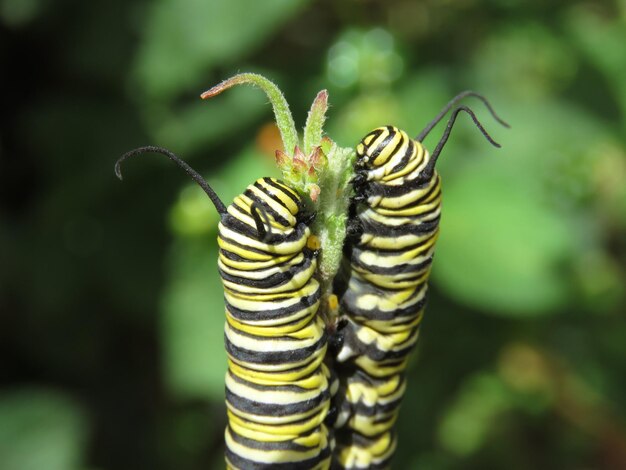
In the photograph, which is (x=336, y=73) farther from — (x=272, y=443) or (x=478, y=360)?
(x=272, y=443)

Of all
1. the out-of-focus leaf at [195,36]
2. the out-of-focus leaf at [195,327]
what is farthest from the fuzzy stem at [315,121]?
the out-of-focus leaf at [195,36]

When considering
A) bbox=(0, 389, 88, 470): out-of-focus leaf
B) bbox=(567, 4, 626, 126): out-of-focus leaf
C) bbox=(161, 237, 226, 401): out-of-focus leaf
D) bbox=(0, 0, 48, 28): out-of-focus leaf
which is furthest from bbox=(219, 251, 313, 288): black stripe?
bbox=(567, 4, 626, 126): out-of-focus leaf

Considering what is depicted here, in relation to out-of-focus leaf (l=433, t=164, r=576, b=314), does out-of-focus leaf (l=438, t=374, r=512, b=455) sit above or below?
below

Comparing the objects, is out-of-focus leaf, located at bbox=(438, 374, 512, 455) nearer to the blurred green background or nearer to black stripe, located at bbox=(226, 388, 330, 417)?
the blurred green background

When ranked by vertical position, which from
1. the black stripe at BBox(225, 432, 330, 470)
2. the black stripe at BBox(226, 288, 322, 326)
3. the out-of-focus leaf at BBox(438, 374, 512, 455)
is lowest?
the out-of-focus leaf at BBox(438, 374, 512, 455)

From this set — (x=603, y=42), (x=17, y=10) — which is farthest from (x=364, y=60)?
(x=17, y=10)

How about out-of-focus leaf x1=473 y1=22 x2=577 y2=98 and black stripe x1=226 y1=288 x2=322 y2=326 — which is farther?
out-of-focus leaf x1=473 y1=22 x2=577 y2=98

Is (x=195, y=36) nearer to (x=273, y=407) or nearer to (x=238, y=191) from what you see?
(x=238, y=191)
